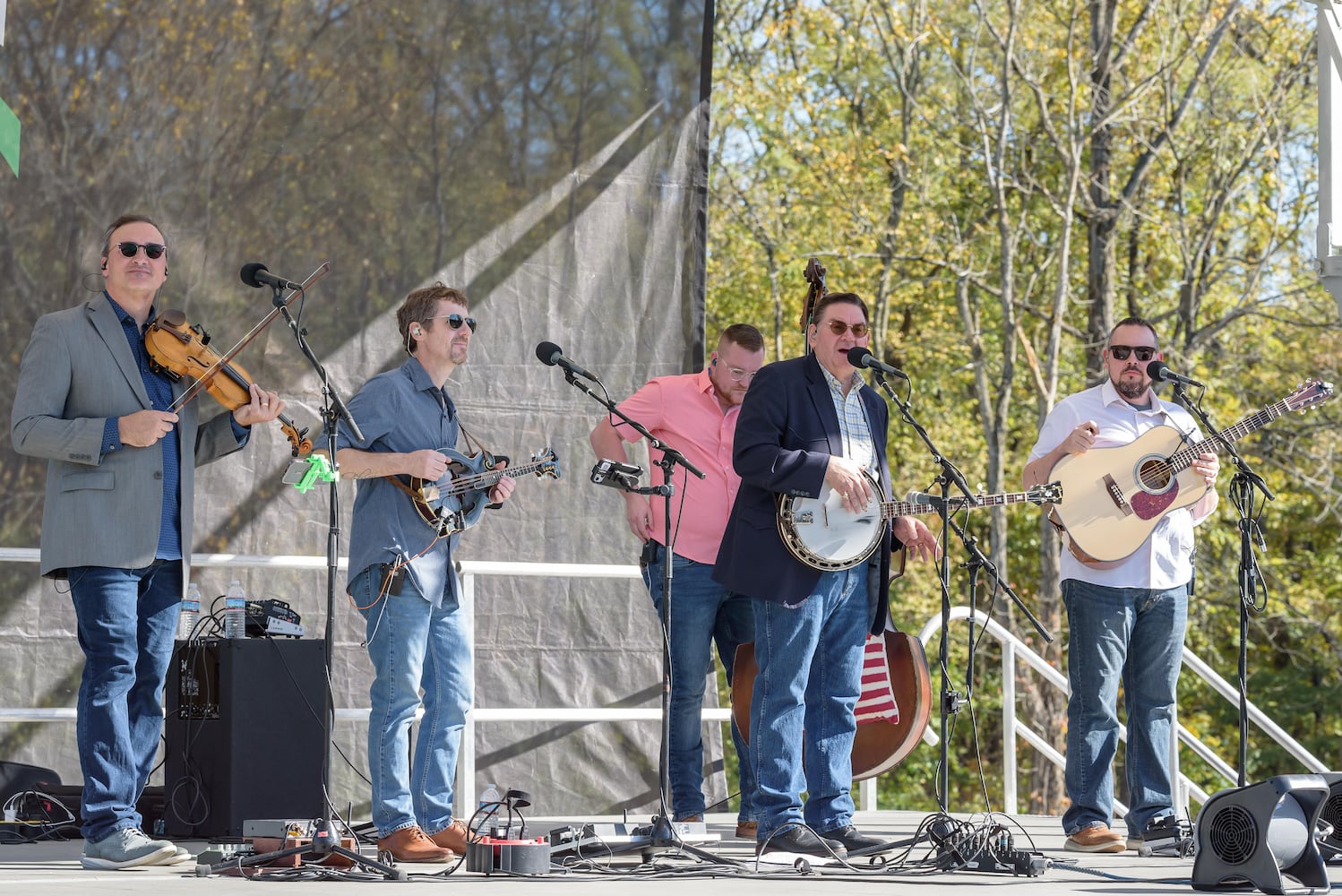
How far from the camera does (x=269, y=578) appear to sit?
6.99 meters

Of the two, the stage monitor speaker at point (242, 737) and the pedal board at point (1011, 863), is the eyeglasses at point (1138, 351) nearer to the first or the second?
the pedal board at point (1011, 863)

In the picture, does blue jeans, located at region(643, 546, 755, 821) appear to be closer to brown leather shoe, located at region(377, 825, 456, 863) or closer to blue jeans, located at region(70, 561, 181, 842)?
brown leather shoe, located at region(377, 825, 456, 863)

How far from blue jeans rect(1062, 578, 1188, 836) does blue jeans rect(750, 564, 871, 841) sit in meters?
0.92

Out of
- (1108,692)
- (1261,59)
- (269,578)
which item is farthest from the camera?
(1261,59)

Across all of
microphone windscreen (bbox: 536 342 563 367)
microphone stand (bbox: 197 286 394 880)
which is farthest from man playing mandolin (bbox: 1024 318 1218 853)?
microphone stand (bbox: 197 286 394 880)

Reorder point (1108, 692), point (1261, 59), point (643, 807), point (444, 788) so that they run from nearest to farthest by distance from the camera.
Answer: point (444, 788)
point (1108, 692)
point (643, 807)
point (1261, 59)

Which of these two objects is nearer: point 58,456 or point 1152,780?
point 58,456

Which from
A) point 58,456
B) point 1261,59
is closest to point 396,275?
point 58,456

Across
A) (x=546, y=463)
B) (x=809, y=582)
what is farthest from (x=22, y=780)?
(x=809, y=582)

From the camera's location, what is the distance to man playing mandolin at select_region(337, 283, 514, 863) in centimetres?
534

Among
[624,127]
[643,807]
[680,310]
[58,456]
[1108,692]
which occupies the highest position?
[624,127]

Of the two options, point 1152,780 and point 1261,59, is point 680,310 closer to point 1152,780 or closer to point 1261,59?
point 1152,780

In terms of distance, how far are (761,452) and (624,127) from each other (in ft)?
8.87

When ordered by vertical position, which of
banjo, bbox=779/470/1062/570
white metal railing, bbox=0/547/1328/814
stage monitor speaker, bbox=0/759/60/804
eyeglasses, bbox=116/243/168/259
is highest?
eyeglasses, bbox=116/243/168/259
